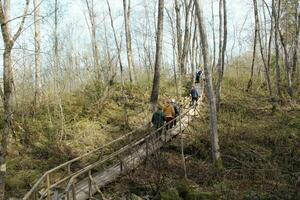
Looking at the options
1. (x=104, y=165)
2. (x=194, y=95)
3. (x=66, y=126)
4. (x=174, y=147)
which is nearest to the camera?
(x=104, y=165)

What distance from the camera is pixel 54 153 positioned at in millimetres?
15461

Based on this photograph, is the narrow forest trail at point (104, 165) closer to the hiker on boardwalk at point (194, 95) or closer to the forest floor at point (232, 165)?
the forest floor at point (232, 165)

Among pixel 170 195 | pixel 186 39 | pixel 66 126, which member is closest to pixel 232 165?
pixel 170 195

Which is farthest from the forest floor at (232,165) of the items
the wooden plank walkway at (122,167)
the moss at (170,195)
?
the wooden plank walkway at (122,167)

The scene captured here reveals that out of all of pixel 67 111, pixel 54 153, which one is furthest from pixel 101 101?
pixel 54 153

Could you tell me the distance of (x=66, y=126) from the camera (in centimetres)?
1777

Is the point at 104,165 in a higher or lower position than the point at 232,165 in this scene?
higher

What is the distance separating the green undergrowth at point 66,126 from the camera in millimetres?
14766

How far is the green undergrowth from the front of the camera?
48.4 feet

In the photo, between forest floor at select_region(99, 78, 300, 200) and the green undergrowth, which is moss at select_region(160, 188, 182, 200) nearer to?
forest floor at select_region(99, 78, 300, 200)

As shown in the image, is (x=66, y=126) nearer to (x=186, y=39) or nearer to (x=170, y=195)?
(x=170, y=195)

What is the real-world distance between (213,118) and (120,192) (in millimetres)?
4502

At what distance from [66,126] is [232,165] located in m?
7.75

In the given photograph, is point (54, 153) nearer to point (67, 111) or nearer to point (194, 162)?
point (67, 111)
